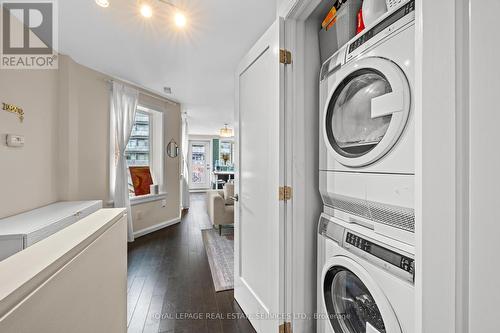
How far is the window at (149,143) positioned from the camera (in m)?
4.21

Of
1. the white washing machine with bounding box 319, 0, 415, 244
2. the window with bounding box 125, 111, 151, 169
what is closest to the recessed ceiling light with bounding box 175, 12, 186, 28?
the white washing machine with bounding box 319, 0, 415, 244

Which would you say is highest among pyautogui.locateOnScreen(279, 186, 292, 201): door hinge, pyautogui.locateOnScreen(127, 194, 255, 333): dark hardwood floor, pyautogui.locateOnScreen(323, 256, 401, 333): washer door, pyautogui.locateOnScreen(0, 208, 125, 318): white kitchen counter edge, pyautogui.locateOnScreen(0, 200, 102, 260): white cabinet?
pyautogui.locateOnScreen(279, 186, 292, 201): door hinge

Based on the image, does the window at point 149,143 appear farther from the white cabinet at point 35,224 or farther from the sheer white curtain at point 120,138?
the white cabinet at point 35,224

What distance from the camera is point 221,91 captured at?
12.8 feet

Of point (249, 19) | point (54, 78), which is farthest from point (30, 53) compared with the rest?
point (249, 19)

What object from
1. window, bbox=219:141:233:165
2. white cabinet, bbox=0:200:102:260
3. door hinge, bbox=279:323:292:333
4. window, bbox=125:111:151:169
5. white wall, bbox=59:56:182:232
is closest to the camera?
door hinge, bbox=279:323:292:333

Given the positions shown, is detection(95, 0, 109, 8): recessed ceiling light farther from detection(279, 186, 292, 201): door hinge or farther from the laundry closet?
detection(279, 186, 292, 201): door hinge

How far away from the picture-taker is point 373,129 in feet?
3.31

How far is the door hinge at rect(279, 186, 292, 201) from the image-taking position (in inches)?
54.6

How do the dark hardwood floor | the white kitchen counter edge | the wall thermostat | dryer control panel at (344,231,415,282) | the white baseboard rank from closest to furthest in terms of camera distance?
1. the white kitchen counter edge
2. dryer control panel at (344,231,415,282)
3. the dark hardwood floor
4. the wall thermostat
5. the white baseboard

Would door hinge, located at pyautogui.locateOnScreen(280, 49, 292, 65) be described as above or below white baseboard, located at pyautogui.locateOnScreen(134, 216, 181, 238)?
above
